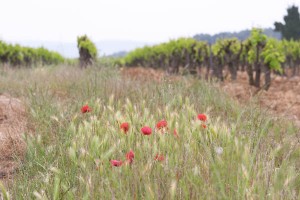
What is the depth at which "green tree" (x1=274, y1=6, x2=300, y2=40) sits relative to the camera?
44.1 metres

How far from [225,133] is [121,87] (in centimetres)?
389

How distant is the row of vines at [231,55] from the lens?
1229cm

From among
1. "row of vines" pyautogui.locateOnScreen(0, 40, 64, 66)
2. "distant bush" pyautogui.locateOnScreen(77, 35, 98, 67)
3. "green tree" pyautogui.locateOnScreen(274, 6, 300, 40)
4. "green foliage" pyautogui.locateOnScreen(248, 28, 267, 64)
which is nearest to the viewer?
"green foliage" pyautogui.locateOnScreen(248, 28, 267, 64)

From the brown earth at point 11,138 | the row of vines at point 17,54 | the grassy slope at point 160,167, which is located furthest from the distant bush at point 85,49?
the grassy slope at point 160,167

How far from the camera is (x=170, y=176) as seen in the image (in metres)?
2.76

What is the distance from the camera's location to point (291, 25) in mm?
44469

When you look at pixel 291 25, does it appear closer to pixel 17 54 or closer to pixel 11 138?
pixel 17 54

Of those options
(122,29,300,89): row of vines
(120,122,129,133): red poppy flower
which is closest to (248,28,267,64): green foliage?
(122,29,300,89): row of vines

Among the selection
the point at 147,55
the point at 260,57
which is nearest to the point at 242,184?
the point at 260,57

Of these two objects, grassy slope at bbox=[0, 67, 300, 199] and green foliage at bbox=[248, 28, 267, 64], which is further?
green foliage at bbox=[248, 28, 267, 64]

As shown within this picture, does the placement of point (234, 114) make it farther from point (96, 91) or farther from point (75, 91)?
point (75, 91)

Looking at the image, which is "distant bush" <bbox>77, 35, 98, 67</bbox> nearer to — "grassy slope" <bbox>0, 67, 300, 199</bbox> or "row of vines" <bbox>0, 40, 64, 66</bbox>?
"row of vines" <bbox>0, 40, 64, 66</bbox>

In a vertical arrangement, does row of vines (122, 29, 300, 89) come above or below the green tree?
below

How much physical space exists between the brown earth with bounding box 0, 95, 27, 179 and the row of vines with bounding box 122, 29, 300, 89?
244 cm
